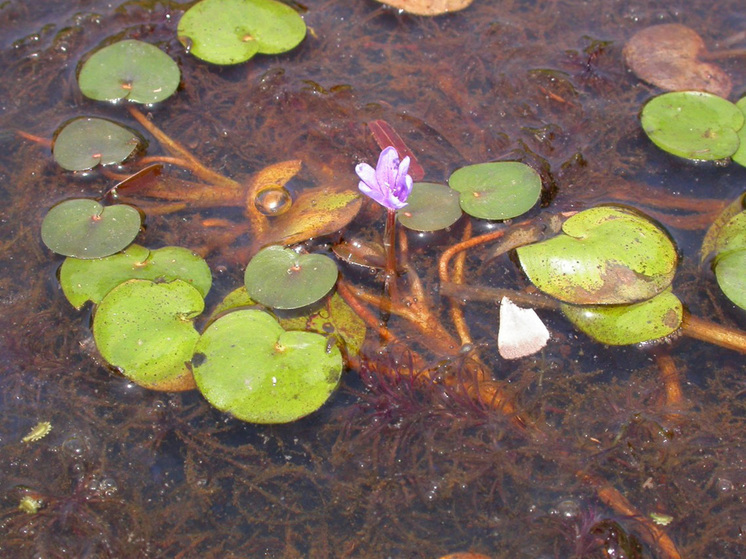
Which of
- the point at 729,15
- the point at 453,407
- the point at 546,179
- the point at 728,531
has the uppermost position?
the point at 729,15

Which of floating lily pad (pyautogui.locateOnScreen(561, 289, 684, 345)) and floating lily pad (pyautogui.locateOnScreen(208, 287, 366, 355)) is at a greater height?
floating lily pad (pyautogui.locateOnScreen(208, 287, 366, 355))

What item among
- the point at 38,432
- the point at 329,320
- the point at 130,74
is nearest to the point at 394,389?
the point at 329,320

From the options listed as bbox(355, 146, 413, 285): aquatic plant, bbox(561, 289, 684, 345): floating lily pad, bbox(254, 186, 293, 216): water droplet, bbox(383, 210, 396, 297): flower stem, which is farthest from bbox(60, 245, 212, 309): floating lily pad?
bbox(561, 289, 684, 345): floating lily pad

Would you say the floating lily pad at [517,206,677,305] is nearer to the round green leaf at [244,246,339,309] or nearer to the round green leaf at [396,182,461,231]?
the round green leaf at [396,182,461,231]

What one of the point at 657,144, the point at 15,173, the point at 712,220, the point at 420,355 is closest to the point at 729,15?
the point at 657,144

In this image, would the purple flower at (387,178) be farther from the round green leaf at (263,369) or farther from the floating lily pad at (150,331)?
the floating lily pad at (150,331)

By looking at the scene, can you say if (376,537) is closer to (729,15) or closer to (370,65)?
(370,65)

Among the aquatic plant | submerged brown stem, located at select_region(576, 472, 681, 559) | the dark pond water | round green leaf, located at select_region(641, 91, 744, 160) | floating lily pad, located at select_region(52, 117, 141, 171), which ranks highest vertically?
the aquatic plant
